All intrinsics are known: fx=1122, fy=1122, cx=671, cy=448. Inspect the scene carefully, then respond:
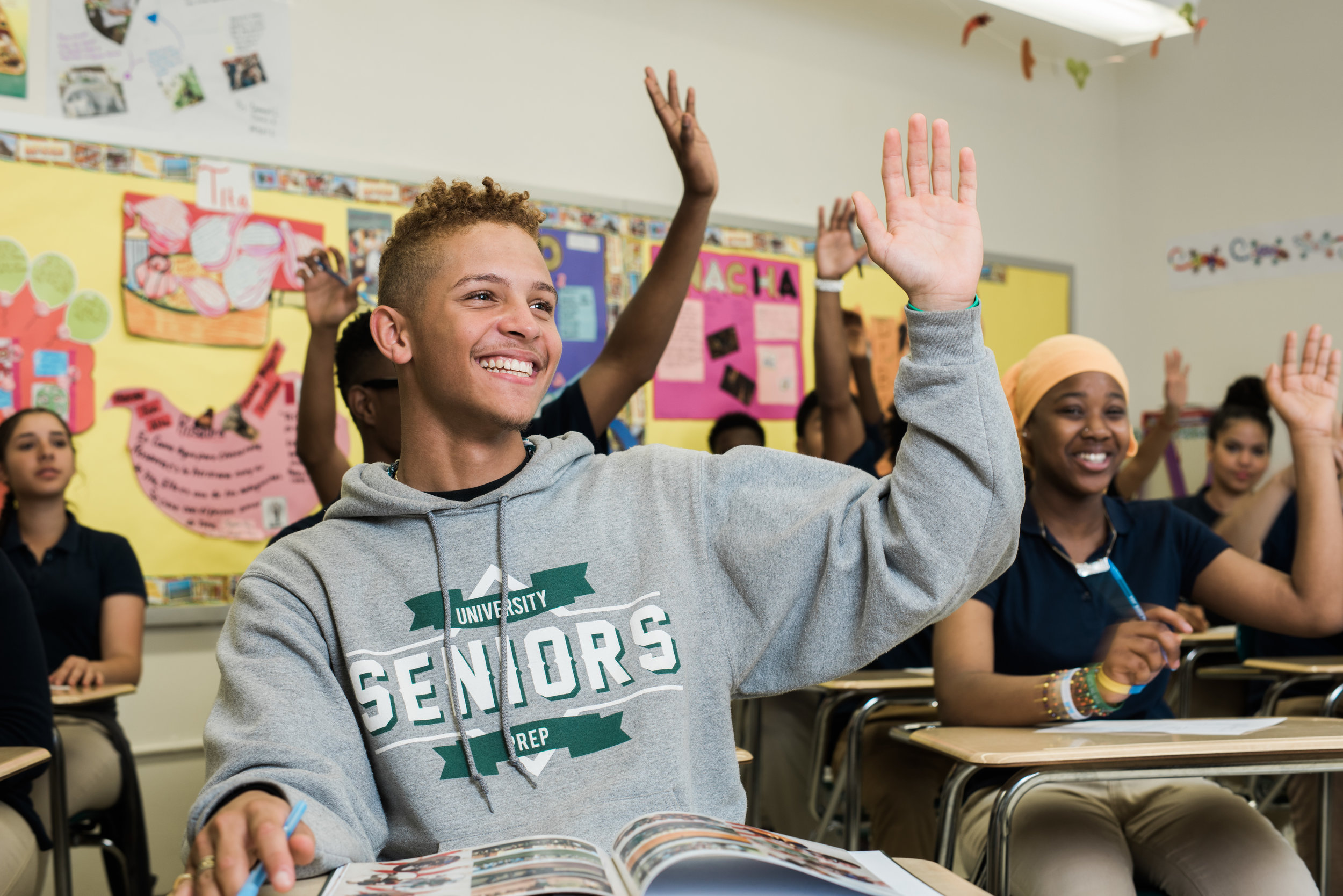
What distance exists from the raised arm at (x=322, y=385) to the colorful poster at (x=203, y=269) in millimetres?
713

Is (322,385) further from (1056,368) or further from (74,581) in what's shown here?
(1056,368)

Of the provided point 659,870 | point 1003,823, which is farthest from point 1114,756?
point 659,870

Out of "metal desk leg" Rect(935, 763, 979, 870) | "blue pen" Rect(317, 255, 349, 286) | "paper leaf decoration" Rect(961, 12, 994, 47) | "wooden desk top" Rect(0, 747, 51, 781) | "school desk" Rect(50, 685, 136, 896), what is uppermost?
"paper leaf decoration" Rect(961, 12, 994, 47)

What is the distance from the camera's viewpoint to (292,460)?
331cm

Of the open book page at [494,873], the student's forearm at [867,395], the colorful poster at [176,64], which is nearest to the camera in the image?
the open book page at [494,873]

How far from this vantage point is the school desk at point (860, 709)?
7.76ft

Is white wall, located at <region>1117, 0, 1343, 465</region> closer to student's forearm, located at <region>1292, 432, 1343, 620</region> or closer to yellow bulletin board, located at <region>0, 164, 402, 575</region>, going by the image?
student's forearm, located at <region>1292, 432, 1343, 620</region>

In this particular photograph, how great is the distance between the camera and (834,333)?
297 cm

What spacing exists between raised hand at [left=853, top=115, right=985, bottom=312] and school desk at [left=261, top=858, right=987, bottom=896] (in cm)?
48

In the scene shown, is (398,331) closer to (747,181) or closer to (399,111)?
(399,111)

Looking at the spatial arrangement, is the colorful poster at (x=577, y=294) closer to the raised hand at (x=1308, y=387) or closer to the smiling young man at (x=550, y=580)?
the raised hand at (x=1308, y=387)

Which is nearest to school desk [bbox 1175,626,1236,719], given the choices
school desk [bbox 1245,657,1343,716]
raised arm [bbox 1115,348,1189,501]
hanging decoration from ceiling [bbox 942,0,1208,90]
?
school desk [bbox 1245,657,1343,716]

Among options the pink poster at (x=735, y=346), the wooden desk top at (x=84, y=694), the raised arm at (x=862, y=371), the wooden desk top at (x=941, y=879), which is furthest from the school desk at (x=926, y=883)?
the pink poster at (x=735, y=346)

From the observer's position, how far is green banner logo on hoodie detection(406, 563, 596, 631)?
46.9 inches
